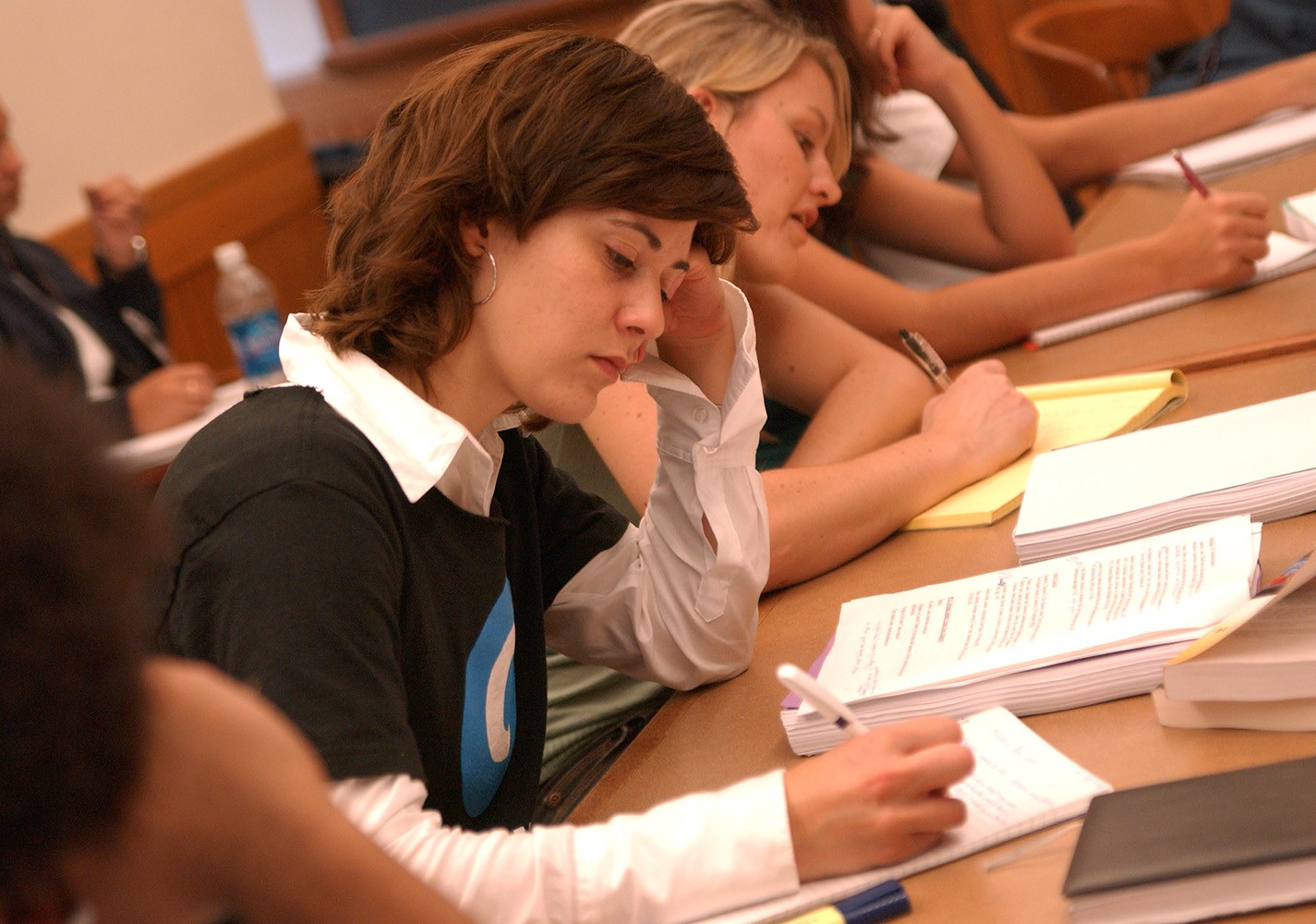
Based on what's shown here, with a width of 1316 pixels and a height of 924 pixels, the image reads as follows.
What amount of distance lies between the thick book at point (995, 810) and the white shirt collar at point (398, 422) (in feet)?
1.27

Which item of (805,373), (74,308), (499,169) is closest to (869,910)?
(499,169)

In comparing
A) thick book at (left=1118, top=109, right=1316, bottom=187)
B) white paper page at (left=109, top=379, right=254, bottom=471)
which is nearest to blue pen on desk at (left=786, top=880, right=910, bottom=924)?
white paper page at (left=109, top=379, right=254, bottom=471)

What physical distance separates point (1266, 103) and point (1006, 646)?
7.01 feet

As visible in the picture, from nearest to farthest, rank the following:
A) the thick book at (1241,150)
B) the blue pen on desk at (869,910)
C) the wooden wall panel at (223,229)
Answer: the blue pen on desk at (869,910) < the thick book at (1241,150) < the wooden wall panel at (223,229)

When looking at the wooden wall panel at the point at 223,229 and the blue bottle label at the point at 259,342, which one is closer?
the blue bottle label at the point at 259,342

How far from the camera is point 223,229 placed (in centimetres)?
436

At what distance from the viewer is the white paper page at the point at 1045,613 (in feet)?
A: 3.20

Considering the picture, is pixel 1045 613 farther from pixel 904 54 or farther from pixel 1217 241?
pixel 904 54

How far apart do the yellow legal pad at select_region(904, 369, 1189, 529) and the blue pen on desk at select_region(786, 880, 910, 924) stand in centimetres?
65

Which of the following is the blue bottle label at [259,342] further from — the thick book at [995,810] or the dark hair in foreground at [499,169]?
the thick book at [995,810]

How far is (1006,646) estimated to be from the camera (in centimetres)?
102

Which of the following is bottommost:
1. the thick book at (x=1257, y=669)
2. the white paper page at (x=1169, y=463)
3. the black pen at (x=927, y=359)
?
the black pen at (x=927, y=359)

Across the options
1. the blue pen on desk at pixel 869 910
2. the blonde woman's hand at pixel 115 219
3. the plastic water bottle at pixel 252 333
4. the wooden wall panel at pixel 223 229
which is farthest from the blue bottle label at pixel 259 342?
the blue pen on desk at pixel 869 910

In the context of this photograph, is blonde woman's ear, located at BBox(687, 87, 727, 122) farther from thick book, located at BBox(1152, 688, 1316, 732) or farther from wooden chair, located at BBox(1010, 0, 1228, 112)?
wooden chair, located at BBox(1010, 0, 1228, 112)
